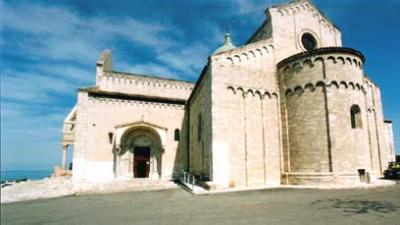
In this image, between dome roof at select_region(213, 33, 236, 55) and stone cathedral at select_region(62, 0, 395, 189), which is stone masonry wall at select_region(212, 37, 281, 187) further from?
dome roof at select_region(213, 33, 236, 55)

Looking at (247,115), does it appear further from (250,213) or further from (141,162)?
(141,162)

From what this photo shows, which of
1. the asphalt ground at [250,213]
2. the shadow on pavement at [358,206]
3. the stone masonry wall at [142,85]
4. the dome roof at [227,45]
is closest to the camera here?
the asphalt ground at [250,213]

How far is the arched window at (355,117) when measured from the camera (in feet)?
52.4

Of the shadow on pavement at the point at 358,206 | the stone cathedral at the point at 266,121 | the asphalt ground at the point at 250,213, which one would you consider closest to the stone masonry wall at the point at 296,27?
the stone cathedral at the point at 266,121

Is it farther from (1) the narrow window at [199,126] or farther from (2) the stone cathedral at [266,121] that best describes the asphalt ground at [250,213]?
(1) the narrow window at [199,126]

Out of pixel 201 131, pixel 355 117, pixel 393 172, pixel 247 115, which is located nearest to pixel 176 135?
pixel 201 131

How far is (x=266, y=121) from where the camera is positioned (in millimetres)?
16641

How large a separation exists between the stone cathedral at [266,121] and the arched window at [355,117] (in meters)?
0.05

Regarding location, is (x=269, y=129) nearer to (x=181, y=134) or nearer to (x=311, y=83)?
(x=311, y=83)

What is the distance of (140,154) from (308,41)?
1608 centimetres

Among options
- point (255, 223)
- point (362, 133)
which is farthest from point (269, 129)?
point (255, 223)

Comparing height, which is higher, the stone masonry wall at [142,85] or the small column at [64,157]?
the stone masonry wall at [142,85]

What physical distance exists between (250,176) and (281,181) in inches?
84.3

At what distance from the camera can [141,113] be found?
72.8ft
